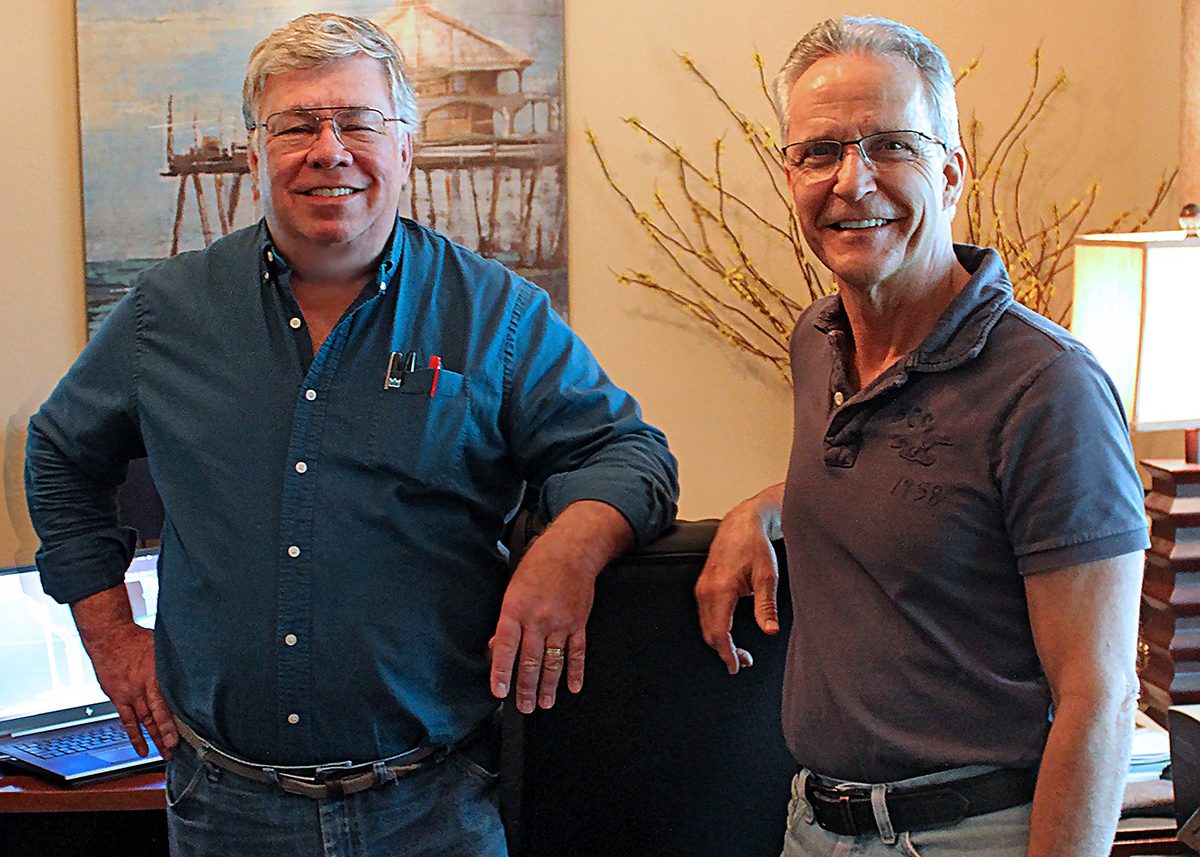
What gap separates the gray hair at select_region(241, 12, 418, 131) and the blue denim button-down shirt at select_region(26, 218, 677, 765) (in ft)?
0.65

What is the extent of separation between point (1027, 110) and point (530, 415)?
257 cm

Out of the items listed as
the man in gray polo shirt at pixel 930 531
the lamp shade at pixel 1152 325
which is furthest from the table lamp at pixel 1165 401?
the man in gray polo shirt at pixel 930 531

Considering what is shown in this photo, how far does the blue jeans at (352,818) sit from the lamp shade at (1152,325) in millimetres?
1357

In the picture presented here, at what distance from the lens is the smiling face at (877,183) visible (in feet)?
4.31

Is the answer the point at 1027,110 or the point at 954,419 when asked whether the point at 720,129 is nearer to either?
the point at 1027,110

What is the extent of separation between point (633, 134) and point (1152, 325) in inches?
69.9

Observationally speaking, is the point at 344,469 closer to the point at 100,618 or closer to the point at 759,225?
the point at 100,618

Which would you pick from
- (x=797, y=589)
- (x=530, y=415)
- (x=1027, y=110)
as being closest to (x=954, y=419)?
(x=797, y=589)

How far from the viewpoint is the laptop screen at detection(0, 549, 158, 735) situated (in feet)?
7.44

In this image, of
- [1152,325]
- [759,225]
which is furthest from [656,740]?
[759,225]

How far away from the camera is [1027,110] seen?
12.1 ft

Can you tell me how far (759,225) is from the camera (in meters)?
3.71

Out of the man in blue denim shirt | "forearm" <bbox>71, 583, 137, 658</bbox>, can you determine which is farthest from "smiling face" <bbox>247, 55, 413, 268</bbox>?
"forearm" <bbox>71, 583, 137, 658</bbox>

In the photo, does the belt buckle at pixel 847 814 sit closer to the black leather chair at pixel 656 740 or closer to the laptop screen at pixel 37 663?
the black leather chair at pixel 656 740
